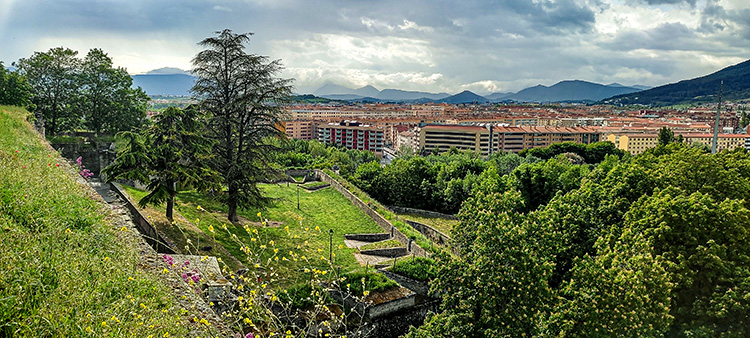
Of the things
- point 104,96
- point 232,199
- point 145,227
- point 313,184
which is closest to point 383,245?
point 232,199

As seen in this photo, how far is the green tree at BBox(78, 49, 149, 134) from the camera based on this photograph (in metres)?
31.2

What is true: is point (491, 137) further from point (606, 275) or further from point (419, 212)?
point (606, 275)

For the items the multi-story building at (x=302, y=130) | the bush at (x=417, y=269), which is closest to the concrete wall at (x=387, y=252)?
the bush at (x=417, y=269)

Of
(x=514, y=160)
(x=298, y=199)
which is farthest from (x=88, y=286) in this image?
(x=514, y=160)

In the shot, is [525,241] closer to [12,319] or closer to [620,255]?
[620,255]

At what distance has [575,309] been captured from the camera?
445 inches

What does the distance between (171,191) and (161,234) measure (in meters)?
2.44

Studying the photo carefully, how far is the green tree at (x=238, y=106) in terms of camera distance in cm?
1938

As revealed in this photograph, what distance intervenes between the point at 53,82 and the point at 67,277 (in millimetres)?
31323

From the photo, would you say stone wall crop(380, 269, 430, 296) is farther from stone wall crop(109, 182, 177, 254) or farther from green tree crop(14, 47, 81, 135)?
green tree crop(14, 47, 81, 135)

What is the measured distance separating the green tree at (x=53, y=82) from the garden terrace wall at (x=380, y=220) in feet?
56.8

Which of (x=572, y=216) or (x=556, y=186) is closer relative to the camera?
(x=572, y=216)

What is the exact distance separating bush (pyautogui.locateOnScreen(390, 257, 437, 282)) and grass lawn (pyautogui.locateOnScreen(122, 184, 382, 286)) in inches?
73.1

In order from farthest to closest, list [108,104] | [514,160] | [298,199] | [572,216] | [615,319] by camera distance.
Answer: [514,160], [108,104], [298,199], [572,216], [615,319]
